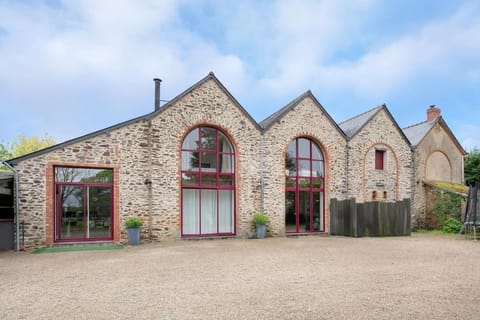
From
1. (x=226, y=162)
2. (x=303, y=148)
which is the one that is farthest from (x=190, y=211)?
(x=303, y=148)

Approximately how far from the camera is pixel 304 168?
47.1ft

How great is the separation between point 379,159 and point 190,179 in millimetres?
9717

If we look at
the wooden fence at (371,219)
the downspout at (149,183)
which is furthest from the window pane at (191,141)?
the wooden fence at (371,219)

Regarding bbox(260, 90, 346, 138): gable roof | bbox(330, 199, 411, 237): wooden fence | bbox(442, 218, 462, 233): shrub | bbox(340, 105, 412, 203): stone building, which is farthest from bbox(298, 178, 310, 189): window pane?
bbox(442, 218, 462, 233): shrub

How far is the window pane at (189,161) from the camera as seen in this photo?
481 inches

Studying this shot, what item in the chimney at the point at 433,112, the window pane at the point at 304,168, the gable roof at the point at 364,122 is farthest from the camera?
the chimney at the point at 433,112

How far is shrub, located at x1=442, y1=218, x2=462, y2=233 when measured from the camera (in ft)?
49.6

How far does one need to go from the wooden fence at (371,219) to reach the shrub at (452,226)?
2.95 meters

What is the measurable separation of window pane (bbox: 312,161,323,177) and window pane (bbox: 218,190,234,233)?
4.08 meters

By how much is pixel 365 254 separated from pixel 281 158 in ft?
18.9

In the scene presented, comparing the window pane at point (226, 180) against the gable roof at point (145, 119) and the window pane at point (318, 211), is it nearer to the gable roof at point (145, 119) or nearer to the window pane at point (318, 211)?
the gable roof at point (145, 119)

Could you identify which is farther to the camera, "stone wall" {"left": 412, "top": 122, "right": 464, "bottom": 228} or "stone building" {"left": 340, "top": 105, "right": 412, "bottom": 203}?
"stone wall" {"left": 412, "top": 122, "right": 464, "bottom": 228}

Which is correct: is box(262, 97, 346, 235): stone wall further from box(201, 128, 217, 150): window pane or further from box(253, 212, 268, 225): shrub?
box(201, 128, 217, 150): window pane

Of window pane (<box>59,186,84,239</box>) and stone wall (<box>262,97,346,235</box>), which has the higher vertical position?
stone wall (<box>262,97,346,235</box>)
